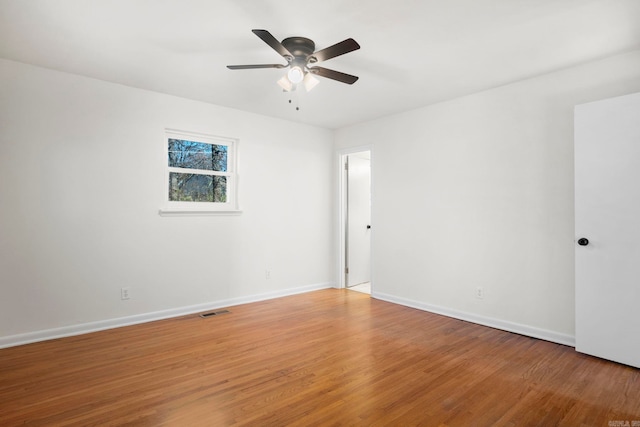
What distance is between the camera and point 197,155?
425 centimetres

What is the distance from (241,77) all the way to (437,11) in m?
1.95

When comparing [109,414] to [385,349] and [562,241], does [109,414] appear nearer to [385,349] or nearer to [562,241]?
[385,349]

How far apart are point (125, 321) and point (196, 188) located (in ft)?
5.61

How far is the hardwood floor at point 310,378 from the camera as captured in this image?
6.59 feet

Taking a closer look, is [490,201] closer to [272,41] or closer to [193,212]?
[272,41]

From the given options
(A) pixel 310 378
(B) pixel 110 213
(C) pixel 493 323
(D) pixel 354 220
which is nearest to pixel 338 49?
(A) pixel 310 378

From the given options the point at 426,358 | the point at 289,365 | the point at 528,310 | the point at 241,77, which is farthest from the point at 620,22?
the point at 289,365

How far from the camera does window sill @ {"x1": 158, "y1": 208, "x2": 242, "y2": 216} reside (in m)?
3.89

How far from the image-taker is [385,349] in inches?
117

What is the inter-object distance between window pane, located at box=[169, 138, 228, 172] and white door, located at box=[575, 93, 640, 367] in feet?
12.8

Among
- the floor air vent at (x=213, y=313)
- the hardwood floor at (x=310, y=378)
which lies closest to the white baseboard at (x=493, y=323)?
the hardwood floor at (x=310, y=378)

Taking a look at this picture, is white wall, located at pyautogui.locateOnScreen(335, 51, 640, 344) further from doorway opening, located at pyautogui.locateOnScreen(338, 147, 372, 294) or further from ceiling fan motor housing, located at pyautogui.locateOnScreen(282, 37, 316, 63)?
→ ceiling fan motor housing, located at pyautogui.locateOnScreen(282, 37, 316, 63)

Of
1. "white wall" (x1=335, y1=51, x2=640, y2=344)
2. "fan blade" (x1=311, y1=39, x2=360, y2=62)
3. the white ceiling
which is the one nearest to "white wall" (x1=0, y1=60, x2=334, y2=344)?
the white ceiling

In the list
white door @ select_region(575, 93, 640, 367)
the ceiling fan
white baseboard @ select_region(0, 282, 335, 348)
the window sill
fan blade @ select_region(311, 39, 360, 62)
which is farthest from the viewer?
the window sill
